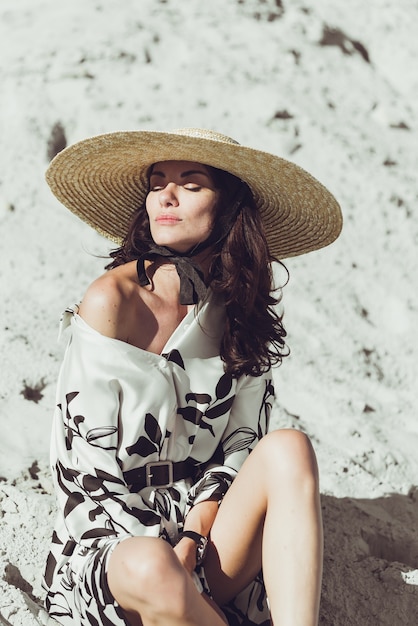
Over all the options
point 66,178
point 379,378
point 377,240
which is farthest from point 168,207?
point 377,240

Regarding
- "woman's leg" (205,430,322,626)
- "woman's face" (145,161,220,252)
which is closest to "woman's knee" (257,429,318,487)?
"woman's leg" (205,430,322,626)

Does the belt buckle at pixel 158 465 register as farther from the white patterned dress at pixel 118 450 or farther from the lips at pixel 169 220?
the lips at pixel 169 220

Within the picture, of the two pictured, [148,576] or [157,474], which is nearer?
[148,576]

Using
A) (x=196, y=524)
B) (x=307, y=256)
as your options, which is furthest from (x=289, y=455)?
(x=307, y=256)

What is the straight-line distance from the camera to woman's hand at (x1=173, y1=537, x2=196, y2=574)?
A: 2.08 meters

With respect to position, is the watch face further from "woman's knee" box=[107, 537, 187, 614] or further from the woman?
"woman's knee" box=[107, 537, 187, 614]

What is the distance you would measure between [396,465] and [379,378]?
695 millimetres

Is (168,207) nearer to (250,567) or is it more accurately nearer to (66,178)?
(66,178)

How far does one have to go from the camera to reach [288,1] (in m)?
5.91

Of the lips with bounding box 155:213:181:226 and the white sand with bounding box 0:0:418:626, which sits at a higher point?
the lips with bounding box 155:213:181:226

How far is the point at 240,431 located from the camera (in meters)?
2.51

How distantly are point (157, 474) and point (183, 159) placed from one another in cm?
87

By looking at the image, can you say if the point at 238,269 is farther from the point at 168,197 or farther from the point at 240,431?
the point at 240,431

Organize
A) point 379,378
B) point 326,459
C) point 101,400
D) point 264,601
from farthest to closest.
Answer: point 379,378 < point 326,459 < point 264,601 < point 101,400
